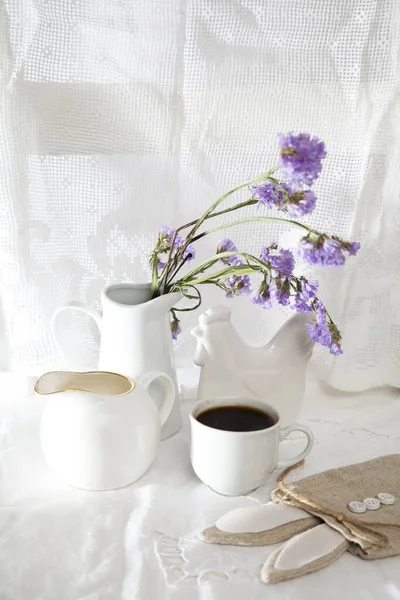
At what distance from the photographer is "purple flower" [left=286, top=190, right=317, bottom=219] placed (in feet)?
2.38

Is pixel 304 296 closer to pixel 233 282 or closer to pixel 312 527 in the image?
pixel 233 282

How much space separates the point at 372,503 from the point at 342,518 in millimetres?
50

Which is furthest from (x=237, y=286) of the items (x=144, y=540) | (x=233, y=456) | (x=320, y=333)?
(x=144, y=540)

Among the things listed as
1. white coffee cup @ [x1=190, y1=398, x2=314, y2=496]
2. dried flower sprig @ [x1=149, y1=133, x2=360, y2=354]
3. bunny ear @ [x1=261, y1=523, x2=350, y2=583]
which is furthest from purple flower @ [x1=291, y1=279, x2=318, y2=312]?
bunny ear @ [x1=261, y1=523, x2=350, y2=583]

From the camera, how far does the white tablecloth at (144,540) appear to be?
2.04 ft

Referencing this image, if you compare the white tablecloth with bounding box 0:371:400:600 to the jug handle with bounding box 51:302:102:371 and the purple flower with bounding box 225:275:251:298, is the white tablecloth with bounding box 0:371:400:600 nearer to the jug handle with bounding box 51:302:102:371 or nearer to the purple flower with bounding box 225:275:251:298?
the jug handle with bounding box 51:302:102:371

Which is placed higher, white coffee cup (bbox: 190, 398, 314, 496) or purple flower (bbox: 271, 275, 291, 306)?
purple flower (bbox: 271, 275, 291, 306)

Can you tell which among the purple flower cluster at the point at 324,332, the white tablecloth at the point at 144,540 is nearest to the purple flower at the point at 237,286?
the purple flower cluster at the point at 324,332

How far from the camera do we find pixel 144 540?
69 centimetres

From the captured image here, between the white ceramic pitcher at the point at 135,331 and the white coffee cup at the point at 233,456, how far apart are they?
109 millimetres

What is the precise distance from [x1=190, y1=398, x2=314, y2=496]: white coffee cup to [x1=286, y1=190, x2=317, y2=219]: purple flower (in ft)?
0.77

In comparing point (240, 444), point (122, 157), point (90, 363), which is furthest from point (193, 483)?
point (122, 157)

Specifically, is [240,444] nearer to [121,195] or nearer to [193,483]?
[193,483]

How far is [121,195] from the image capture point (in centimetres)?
101
